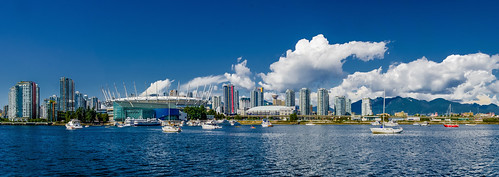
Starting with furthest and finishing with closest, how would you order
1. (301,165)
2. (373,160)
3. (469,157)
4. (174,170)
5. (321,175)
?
1. (469,157)
2. (373,160)
3. (301,165)
4. (174,170)
5. (321,175)

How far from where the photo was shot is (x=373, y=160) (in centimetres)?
4916

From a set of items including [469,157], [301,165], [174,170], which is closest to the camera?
[174,170]

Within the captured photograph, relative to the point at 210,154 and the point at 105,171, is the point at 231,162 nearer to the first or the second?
the point at 210,154

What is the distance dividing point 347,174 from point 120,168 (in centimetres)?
2312

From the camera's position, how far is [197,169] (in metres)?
41.6

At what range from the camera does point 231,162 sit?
47000 millimetres

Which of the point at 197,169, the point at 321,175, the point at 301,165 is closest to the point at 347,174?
the point at 321,175

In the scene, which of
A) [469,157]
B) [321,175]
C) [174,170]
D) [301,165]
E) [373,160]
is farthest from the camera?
[469,157]

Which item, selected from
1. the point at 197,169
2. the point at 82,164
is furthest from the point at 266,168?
the point at 82,164

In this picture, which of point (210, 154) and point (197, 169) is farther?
point (210, 154)

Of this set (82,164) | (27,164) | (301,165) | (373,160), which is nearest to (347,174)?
(301,165)

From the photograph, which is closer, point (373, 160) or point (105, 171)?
point (105, 171)

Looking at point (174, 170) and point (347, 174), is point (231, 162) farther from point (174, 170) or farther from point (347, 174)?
point (347, 174)

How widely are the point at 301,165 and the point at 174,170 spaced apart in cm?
1397
